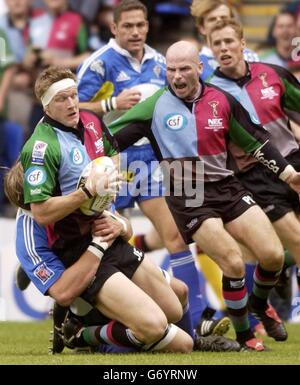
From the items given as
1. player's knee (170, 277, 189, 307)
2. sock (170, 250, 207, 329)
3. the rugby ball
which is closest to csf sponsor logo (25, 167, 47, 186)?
the rugby ball

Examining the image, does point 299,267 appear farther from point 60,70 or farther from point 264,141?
point 60,70

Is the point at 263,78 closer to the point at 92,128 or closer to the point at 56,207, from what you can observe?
the point at 92,128

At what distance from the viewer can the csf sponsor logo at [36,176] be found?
7.87 meters

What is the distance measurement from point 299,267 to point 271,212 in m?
0.47

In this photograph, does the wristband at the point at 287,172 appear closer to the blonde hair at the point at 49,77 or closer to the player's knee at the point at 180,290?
the player's knee at the point at 180,290

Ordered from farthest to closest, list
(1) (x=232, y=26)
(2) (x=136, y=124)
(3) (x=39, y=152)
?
(1) (x=232, y=26) → (2) (x=136, y=124) → (3) (x=39, y=152)

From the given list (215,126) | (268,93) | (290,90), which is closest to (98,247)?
(215,126)

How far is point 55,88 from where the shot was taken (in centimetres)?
808

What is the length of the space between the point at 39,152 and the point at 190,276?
2252mm

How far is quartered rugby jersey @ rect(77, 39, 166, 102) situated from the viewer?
1012cm

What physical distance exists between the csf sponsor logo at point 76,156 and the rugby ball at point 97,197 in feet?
0.41

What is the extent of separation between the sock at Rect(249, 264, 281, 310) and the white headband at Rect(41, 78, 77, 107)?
6.85 ft

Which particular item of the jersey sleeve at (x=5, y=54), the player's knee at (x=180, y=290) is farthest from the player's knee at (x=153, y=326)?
the jersey sleeve at (x=5, y=54)

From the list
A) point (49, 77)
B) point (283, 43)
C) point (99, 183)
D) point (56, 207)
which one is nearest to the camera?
point (99, 183)
